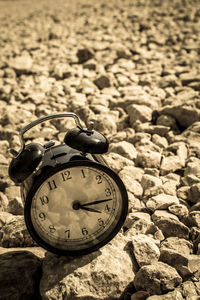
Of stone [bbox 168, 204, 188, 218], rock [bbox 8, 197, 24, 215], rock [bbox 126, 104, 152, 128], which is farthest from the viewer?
rock [bbox 126, 104, 152, 128]

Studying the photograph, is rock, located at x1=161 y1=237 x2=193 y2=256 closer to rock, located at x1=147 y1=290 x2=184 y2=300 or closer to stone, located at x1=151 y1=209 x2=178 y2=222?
stone, located at x1=151 y1=209 x2=178 y2=222

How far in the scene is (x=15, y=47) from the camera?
4793 mm

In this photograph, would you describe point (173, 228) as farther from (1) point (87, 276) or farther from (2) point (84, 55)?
(2) point (84, 55)

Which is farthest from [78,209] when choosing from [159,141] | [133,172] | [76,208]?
[159,141]

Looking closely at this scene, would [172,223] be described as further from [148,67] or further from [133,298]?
[148,67]

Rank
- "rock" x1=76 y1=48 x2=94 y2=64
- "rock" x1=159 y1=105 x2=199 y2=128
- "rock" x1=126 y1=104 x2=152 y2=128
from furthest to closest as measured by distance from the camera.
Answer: "rock" x1=76 y1=48 x2=94 y2=64
"rock" x1=126 y1=104 x2=152 y2=128
"rock" x1=159 y1=105 x2=199 y2=128

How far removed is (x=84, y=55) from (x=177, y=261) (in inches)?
131

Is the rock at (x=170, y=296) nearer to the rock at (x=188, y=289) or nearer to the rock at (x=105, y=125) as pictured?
the rock at (x=188, y=289)

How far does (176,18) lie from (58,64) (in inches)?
104

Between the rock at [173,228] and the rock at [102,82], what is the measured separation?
2.07m

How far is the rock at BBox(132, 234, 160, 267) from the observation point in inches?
61.0

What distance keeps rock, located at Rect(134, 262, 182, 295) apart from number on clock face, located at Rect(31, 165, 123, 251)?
0.24 metres

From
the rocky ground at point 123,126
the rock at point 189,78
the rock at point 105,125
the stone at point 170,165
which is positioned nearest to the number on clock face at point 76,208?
the rocky ground at point 123,126

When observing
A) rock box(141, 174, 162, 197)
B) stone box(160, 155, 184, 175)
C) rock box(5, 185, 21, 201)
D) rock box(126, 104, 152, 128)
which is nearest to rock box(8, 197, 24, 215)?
rock box(5, 185, 21, 201)
